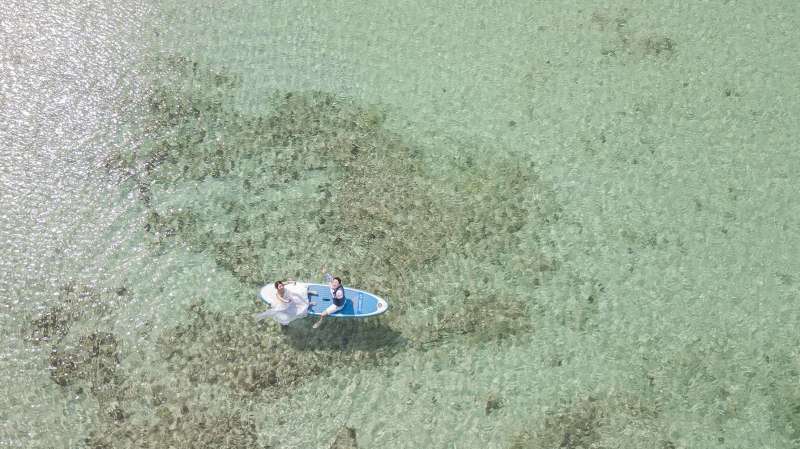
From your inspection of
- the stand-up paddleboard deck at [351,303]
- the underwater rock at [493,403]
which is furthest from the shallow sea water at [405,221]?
the stand-up paddleboard deck at [351,303]

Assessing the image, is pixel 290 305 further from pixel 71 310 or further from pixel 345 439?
pixel 71 310

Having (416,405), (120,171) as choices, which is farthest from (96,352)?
(416,405)

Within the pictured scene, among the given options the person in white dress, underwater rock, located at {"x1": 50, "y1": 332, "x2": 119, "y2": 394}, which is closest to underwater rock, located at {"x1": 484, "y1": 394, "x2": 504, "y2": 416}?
the person in white dress

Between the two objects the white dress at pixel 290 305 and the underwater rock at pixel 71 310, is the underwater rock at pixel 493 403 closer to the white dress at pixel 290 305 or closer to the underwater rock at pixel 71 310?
the white dress at pixel 290 305

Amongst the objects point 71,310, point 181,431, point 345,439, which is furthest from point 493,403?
point 71,310

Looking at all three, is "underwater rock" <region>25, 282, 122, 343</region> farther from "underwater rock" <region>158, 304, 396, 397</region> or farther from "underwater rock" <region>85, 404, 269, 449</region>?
"underwater rock" <region>85, 404, 269, 449</region>

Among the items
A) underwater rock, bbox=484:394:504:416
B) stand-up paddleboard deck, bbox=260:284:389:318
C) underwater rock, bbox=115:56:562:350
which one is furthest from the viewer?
underwater rock, bbox=115:56:562:350
